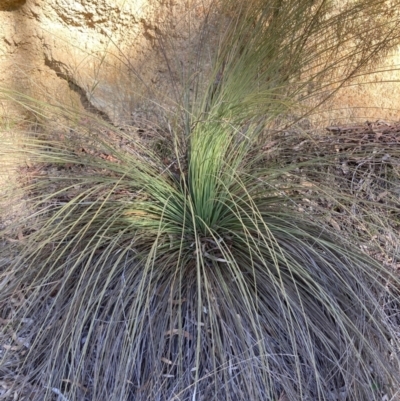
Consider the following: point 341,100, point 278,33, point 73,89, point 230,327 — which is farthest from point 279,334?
point 73,89

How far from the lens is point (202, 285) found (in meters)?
1.02

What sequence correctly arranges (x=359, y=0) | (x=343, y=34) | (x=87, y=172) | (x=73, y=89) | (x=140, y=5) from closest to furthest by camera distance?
1. (x=87, y=172)
2. (x=343, y=34)
3. (x=359, y=0)
4. (x=140, y=5)
5. (x=73, y=89)

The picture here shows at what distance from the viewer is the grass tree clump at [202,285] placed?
0.91m

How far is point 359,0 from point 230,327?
1479 mm

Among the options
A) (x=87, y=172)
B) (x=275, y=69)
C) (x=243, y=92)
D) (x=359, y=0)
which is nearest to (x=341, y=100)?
(x=359, y=0)

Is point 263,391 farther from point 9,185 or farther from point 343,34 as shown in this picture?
point 343,34

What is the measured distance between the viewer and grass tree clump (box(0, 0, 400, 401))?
0.91 metres

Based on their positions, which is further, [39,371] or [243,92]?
[243,92]

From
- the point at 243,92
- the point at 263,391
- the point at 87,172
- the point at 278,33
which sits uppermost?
the point at 278,33

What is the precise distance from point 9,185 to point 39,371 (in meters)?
0.67

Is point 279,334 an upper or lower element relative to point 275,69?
lower

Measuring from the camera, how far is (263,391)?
92cm

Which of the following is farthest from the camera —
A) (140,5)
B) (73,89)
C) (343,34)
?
(73,89)

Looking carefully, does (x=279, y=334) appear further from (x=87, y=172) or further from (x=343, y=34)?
(x=343, y=34)
